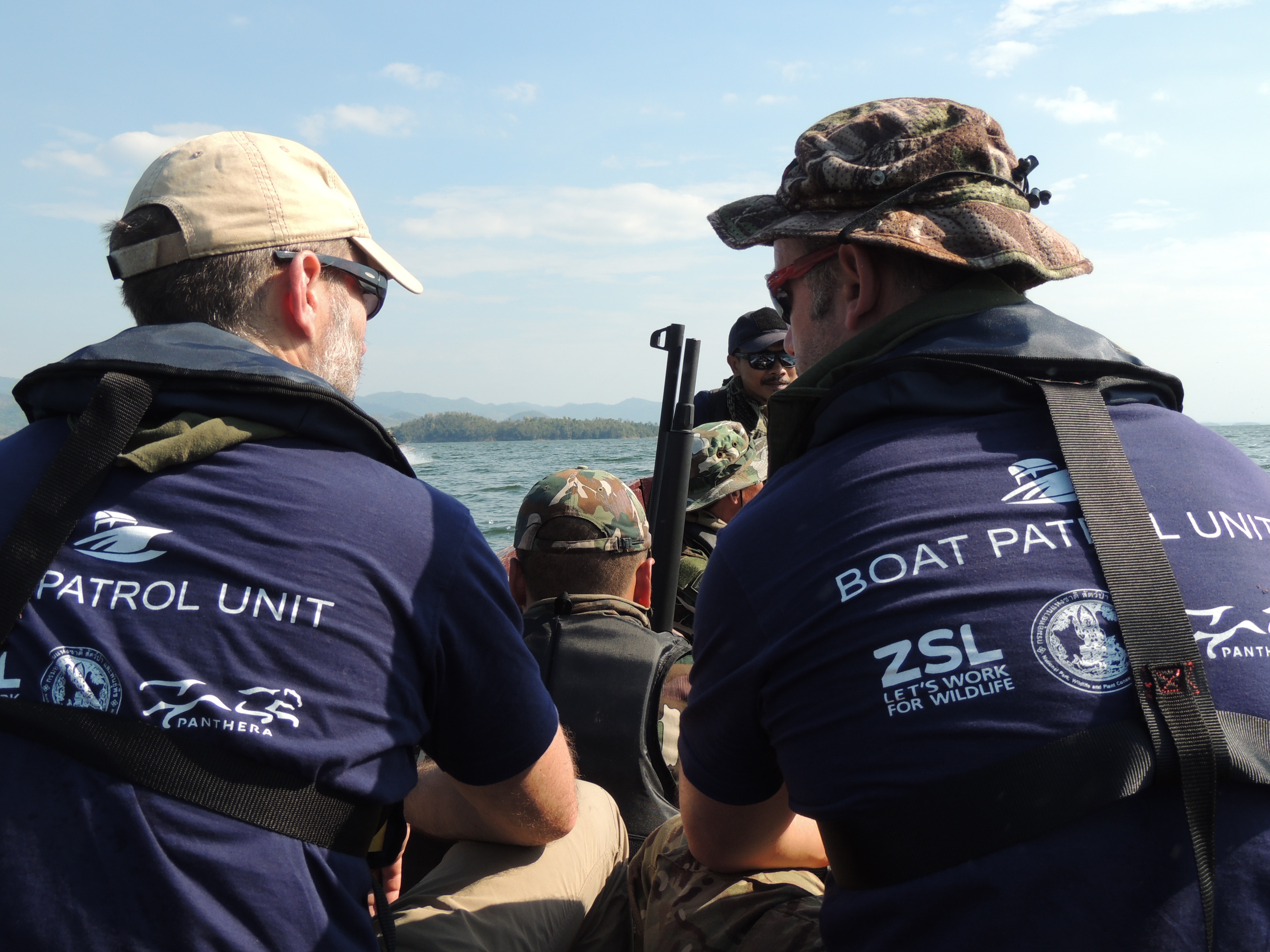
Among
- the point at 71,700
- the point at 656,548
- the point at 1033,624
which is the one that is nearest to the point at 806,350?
the point at 1033,624

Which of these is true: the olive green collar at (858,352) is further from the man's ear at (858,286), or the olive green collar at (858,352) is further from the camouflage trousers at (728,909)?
the camouflage trousers at (728,909)

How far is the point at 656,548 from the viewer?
4.71m

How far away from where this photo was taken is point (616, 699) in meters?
2.81

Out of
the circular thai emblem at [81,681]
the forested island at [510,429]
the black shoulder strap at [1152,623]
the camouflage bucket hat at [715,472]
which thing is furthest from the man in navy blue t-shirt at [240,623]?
the forested island at [510,429]

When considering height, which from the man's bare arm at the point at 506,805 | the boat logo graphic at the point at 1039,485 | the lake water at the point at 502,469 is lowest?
the lake water at the point at 502,469

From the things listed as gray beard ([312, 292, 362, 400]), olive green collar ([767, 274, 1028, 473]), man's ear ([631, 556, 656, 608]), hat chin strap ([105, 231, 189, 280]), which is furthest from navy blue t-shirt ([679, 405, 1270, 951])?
man's ear ([631, 556, 656, 608])

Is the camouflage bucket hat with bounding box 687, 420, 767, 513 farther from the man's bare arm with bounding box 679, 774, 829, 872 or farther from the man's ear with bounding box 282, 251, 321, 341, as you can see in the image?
the man's ear with bounding box 282, 251, 321, 341

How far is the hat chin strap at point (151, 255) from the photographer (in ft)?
6.96

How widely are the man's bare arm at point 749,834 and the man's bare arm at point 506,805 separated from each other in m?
0.28

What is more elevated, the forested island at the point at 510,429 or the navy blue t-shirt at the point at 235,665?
the navy blue t-shirt at the point at 235,665

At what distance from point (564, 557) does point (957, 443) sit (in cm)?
170

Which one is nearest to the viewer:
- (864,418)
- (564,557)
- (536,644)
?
A: (864,418)

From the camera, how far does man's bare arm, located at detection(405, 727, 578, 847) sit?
6.77 ft

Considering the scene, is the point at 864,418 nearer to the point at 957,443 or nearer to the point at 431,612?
the point at 957,443
